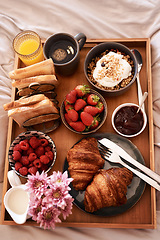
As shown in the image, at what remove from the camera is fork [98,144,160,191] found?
1204mm

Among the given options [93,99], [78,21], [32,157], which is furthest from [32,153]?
[78,21]

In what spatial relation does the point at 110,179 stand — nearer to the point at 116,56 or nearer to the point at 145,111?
the point at 145,111

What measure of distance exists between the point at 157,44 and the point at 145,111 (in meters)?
0.44

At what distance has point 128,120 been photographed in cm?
128

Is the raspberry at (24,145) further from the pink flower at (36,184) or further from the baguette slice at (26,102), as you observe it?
the pink flower at (36,184)

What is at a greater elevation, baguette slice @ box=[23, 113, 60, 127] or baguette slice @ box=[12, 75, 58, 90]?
baguette slice @ box=[12, 75, 58, 90]

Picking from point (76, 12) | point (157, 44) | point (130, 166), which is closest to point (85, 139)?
point (130, 166)

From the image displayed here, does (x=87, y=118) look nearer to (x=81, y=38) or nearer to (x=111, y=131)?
(x=111, y=131)

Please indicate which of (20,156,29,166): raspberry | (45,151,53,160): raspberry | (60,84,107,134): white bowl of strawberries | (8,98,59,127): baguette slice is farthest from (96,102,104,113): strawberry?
(20,156,29,166): raspberry

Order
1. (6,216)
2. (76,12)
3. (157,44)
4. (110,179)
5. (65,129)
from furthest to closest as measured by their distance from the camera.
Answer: (76,12) → (157,44) → (65,129) → (6,216) → (110,179)

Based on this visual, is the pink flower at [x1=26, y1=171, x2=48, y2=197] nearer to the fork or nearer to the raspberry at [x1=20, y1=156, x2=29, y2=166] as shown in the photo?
the raspberry at [x1=20, y1=156, x2=29, y2=166]

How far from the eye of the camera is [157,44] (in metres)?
1.50

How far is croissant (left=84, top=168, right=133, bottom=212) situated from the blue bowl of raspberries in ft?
0.77

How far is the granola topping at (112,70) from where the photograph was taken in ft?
4.31
